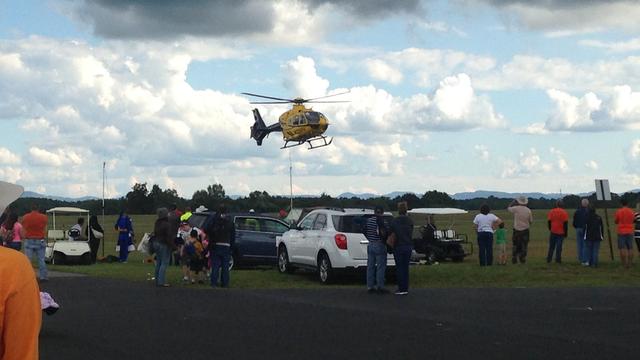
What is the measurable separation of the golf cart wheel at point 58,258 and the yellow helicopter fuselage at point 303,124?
76.4ft

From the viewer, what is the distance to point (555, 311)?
47.9 ft

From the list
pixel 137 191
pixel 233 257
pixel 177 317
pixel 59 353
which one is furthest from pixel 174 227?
pixel 137 191

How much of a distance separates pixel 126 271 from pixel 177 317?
11490 millimetres

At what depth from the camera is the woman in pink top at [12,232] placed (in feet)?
66.9

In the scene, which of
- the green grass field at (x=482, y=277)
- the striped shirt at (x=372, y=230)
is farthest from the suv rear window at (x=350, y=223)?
the striped shirt at (x=372, y=230)

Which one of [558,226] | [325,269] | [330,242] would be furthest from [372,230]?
[558,226]

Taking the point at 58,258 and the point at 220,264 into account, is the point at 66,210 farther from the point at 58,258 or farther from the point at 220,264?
the point at 220,264

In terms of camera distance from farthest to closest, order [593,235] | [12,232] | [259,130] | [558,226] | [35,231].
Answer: [259,130] < [558,226] < [593,235] < [35,231] < [12,232]

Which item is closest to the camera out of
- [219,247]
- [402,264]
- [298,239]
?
[402,264]

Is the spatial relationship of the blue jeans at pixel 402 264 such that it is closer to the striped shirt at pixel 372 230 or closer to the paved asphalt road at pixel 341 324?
the paved asphalt road at pixel 341 324

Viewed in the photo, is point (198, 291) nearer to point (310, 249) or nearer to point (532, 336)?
point (310, 249)

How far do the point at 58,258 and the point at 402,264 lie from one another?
1405 centimetres

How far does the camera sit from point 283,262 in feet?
75.8

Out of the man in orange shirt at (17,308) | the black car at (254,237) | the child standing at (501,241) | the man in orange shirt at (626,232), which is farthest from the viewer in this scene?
the black car at (254,237)
